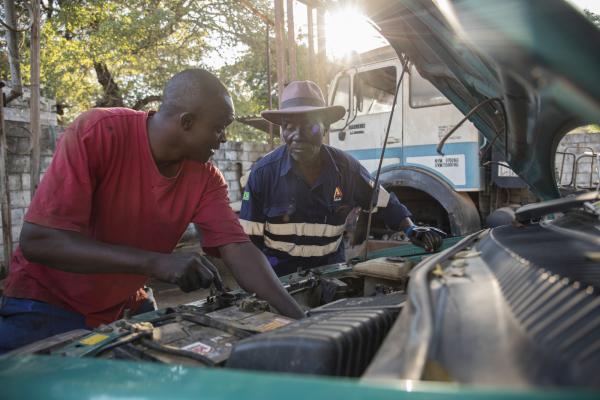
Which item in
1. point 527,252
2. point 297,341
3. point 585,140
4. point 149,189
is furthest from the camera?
point 585,140

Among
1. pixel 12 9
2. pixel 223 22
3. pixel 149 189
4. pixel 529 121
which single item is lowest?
pixel 149 189

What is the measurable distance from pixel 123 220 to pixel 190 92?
1.75 ft

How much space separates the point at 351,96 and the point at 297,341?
434cm

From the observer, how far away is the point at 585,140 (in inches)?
276

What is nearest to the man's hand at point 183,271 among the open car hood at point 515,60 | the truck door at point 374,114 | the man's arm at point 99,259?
the man's arm at point 99,259

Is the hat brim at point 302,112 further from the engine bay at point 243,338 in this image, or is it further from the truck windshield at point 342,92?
the truck windshield at point 342,92

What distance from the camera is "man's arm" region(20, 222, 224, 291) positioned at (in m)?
1.31

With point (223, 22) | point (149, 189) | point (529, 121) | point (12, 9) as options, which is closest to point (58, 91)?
point (223, 22)

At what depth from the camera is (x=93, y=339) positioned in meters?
1.10

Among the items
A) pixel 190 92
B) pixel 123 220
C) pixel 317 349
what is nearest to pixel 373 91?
pixel 190 92

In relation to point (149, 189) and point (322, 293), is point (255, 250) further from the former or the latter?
point (149, 189)

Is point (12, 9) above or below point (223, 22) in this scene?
below

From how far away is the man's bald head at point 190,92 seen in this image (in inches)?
63.8

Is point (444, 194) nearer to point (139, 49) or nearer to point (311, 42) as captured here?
point (311, 42)
